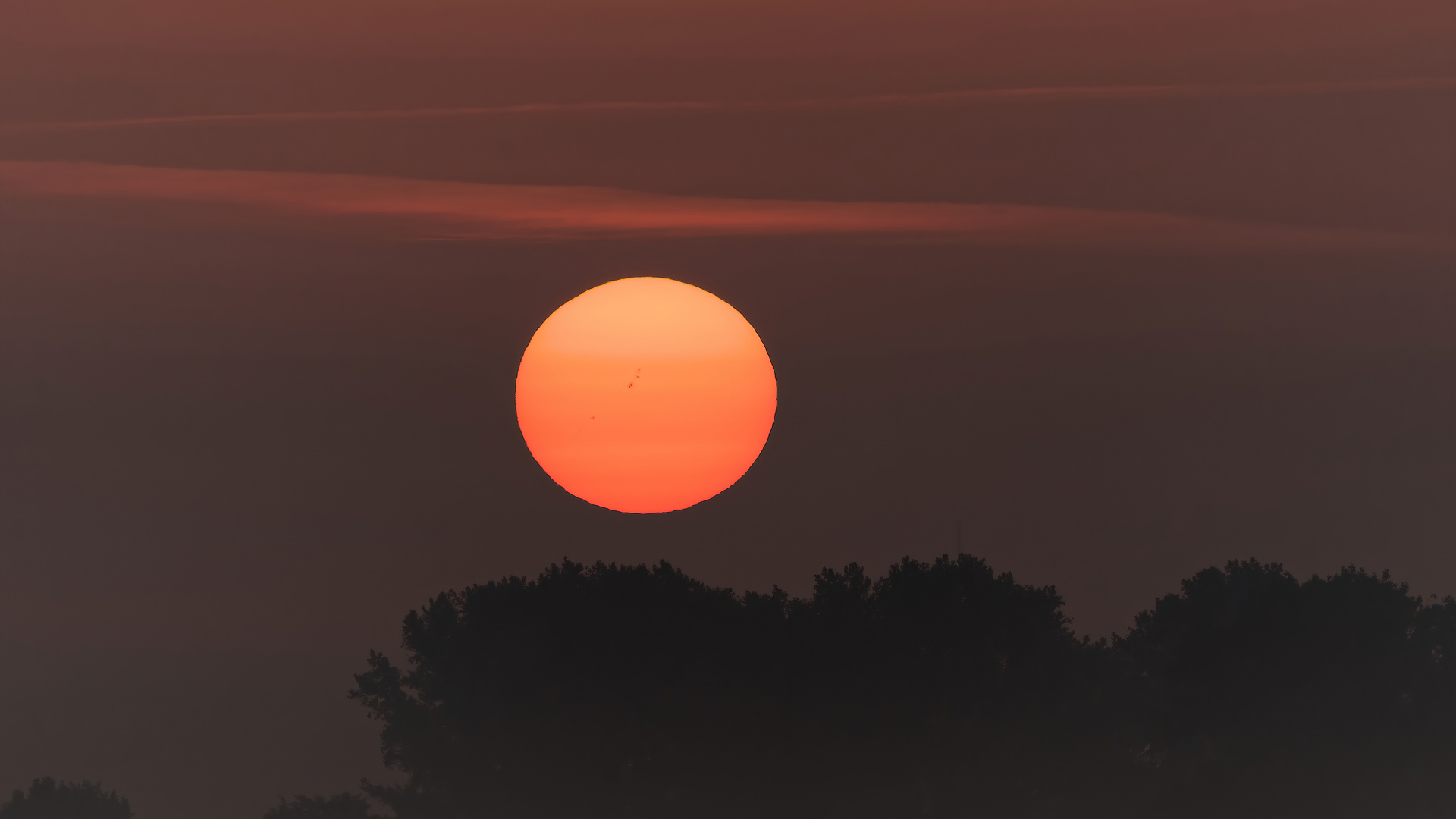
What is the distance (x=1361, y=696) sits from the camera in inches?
2073

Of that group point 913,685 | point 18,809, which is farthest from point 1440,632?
point 18,809

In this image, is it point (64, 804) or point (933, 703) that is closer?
point (933, 703)

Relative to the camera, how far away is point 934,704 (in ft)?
167

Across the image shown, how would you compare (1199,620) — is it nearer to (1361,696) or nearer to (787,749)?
(1361,696)

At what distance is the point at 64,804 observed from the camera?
8238cm

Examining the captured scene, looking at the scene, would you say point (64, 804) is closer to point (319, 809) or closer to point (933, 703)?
point (319, 809)

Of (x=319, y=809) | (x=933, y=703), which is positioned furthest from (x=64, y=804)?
(x=933, y=703)

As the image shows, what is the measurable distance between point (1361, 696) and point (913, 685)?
1392 centimetres

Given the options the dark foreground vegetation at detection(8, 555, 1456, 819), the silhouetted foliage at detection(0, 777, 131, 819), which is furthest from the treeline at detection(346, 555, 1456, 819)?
the silhouetted foliage at detection(0, 777, 131, 819)

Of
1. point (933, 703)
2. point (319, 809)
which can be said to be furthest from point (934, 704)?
point (319, 809)

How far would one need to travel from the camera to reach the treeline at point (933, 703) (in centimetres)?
5075

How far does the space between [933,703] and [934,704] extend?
32mm

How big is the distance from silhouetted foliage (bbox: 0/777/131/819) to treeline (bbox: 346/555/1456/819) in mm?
35393

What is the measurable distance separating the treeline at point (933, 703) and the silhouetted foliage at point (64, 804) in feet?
116
